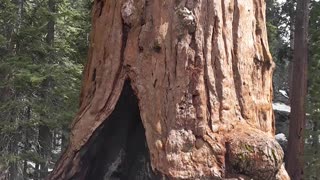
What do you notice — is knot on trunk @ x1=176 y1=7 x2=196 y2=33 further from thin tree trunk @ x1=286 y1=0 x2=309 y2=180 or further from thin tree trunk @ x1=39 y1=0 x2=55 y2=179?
thin tree trunk @ x1=286 y1=0 x2=309 y2=180

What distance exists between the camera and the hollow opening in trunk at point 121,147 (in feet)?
18.7

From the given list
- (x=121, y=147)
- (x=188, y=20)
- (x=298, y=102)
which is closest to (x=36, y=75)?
(x=121, y=147)

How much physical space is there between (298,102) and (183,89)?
8.76 meters

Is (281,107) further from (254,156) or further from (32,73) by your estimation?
(254,156)

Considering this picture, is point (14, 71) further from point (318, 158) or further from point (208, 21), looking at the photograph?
point (318, 158)

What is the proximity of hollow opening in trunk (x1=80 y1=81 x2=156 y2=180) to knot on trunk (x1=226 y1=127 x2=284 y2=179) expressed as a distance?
159 cm

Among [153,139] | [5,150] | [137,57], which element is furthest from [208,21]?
[5,150]

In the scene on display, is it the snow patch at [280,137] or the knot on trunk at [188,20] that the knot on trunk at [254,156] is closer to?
the knot on trunk at [188,20]

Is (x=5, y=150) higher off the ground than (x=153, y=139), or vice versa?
(x=153, y=139)

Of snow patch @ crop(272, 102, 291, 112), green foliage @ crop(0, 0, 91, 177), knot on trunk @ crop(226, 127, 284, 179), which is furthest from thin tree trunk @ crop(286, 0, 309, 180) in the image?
knot on trunk @ crop(226, 127, 284, 179)

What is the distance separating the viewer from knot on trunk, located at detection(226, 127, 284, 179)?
4.45 metres

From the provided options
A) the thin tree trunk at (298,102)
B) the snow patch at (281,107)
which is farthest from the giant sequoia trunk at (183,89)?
the snow patch at (281,107)

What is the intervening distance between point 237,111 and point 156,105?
0.90 m

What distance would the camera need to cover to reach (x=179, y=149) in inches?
181
